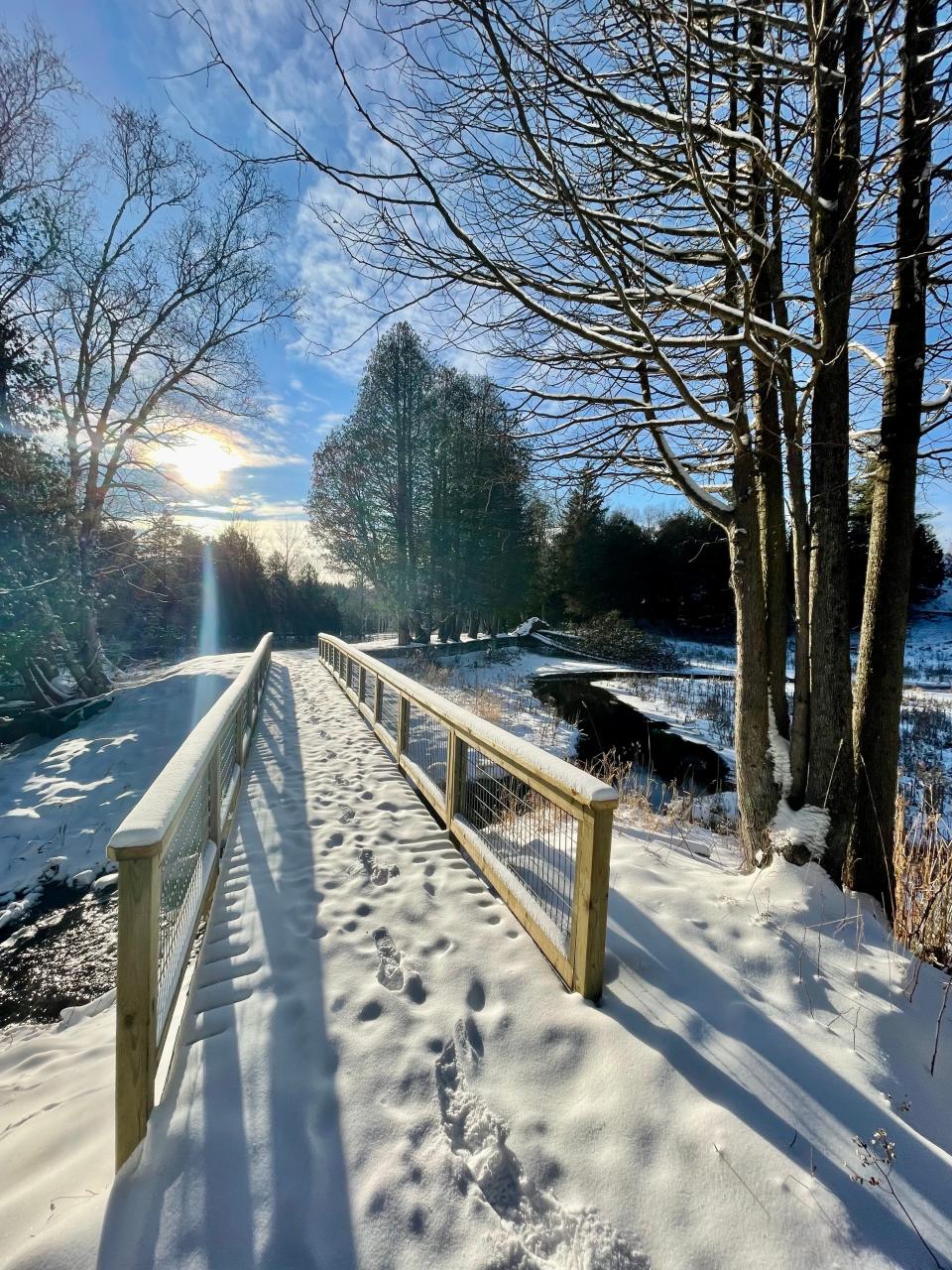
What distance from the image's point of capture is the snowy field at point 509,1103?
136 centimetres

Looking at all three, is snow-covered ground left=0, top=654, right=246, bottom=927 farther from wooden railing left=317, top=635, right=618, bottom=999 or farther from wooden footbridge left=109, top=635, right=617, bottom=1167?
wooden railing left=317, top=635, right=618, bottom=999

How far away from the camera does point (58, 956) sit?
154 inches

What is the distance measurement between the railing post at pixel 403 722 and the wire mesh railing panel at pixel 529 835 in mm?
1625

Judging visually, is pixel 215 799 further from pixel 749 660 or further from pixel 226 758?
pixel 749 660

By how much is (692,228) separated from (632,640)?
20.5 meters

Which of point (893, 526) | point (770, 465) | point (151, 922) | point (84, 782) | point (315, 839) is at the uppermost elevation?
point (770, 465)

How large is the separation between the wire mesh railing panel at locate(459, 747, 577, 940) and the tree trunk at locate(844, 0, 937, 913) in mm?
1822

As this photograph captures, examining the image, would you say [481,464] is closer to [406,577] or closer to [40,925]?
[40,925]

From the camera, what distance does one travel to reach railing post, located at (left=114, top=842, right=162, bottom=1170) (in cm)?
153

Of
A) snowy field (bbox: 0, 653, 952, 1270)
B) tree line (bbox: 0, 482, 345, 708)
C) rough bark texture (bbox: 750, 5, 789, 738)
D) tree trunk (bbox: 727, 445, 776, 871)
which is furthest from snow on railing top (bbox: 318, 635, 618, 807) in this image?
tree line (bbox: 0, 482, 345, 708)

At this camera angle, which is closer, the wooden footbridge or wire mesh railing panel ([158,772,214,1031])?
the wooden footbridge

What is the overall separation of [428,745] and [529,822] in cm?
177

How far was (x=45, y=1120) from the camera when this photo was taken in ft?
6.54

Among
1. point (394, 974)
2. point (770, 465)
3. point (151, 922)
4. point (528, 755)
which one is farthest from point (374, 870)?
point (770, 465)
